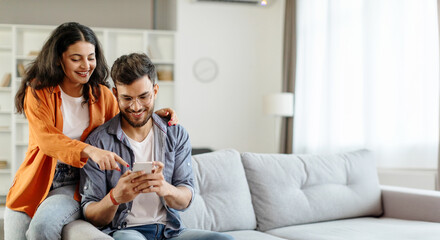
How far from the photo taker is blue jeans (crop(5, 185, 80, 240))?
1.85 meters

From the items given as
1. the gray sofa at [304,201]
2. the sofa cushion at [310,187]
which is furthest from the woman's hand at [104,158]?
the sofa cushion at [310,187]

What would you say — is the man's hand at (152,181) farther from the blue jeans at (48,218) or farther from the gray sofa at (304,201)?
the gray sofa at (304,201)

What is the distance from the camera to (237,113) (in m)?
6.79

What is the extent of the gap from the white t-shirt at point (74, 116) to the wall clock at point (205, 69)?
445cm

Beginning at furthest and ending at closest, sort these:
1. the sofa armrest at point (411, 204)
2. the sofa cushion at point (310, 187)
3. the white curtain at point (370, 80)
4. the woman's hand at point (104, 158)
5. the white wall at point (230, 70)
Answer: the white wall at point (230, 70) < the white curtain at point (370, 80) < the sofa armrest at point (411, 204) < the sofa cushion at point (310, 187) < the woman's hand at point (104, 158)

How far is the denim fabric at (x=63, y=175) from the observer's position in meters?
2.12

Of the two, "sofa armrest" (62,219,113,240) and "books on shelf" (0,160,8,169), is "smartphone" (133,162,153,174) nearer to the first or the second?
"sofa armrest" (62,219,113,240)

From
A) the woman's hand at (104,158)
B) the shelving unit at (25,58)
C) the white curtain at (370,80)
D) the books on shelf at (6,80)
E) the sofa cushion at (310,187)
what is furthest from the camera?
the books on shelf at (6,80)

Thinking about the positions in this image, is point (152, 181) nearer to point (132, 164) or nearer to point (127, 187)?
point (127, 187)

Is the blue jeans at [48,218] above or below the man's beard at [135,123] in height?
below

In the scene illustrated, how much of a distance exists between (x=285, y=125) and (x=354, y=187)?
3.21 m

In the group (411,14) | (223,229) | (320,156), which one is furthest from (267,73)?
(223,229)

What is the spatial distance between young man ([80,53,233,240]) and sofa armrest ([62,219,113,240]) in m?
0.07

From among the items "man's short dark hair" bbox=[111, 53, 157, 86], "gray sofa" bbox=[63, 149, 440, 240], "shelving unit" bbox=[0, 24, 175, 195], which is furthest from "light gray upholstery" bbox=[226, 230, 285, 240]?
"shelving unit" bbox=[0, 24, 175, 195]
